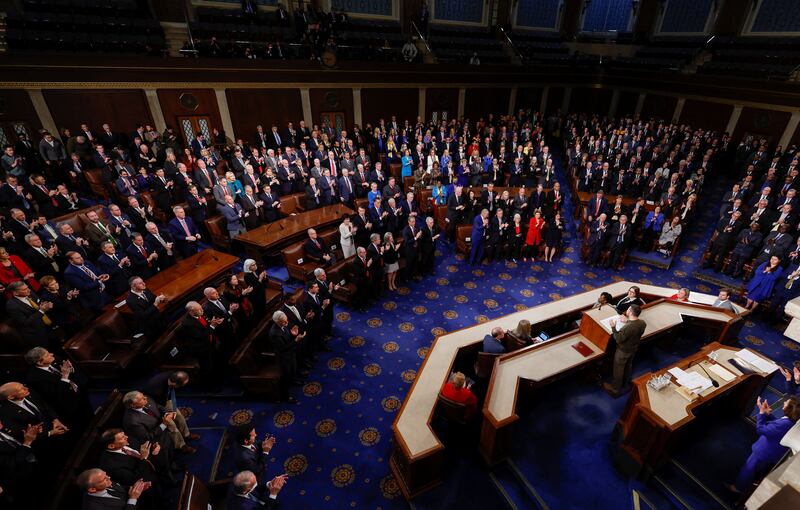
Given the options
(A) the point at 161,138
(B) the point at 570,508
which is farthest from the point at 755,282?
(A) the point at 161,138

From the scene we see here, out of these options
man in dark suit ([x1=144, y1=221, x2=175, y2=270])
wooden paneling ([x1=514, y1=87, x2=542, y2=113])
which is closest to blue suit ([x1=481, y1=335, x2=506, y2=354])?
man in dark suit ([x1=144, y1=221, x2=175, y2=270])

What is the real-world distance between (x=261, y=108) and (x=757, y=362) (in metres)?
15.4

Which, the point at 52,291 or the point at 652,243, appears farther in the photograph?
the point at 652,243

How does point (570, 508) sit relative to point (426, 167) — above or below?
below

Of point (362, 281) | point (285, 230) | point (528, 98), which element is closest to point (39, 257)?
point (285, 230)

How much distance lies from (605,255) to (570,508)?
250 inches

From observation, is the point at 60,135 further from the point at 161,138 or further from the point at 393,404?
the point at 393,404

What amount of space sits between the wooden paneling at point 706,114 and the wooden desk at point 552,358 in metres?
15.2

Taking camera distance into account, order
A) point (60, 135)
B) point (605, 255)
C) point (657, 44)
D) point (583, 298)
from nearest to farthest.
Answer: point (583, 298)
point (605, 255)
point (60, 135)
point (657, 44)

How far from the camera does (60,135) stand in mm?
11336

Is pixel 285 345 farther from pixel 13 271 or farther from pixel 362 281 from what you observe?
pixel 13 271

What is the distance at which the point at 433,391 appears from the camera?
466 centimetres

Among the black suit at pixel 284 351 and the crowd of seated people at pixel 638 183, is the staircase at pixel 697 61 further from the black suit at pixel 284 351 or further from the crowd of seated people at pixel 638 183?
the black suit at pixel 284 351

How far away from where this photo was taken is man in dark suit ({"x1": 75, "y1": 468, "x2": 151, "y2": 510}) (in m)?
3.04
